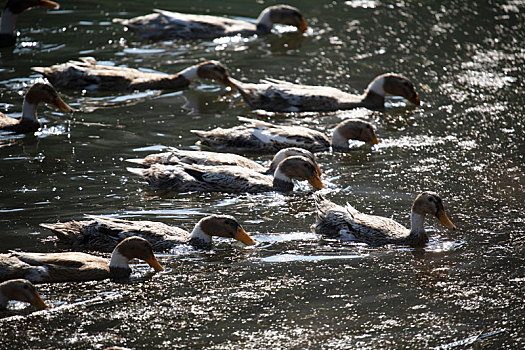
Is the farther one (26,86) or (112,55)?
(112,55)

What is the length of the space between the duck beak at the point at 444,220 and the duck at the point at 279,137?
313cm

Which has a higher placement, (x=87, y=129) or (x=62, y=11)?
(x=62, y=11)

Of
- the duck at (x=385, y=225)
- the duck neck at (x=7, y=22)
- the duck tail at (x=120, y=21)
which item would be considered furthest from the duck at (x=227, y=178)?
the duck tail at (x=120, y=21)

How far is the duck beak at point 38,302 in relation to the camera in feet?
21.9

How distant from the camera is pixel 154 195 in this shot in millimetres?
9453

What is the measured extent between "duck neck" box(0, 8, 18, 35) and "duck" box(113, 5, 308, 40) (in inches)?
81.4

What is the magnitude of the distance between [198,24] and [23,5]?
345 cm

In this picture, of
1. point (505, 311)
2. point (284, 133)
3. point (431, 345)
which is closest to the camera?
point (431, 345)

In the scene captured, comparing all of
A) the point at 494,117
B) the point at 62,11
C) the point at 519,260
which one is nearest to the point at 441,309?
the point at 519,260

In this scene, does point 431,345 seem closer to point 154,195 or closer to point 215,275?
point 215,275

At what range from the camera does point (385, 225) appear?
8.24 metres

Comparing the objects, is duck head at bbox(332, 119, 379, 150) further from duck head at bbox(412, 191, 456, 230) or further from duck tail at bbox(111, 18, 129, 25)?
duck tail at bbox(111, 18, 129, 25)

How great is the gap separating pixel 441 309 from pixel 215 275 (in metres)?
2.01

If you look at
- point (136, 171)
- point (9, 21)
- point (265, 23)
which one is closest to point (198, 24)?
point (265, 23)
